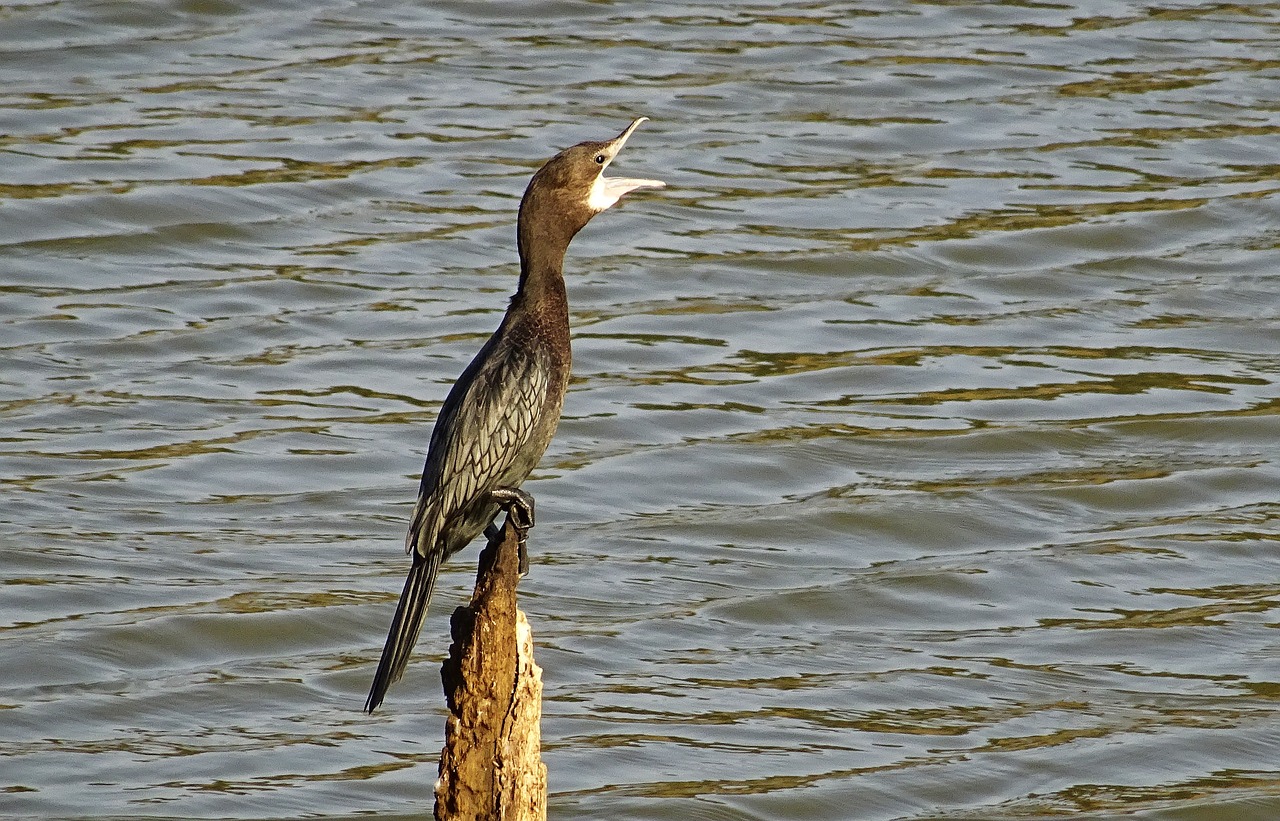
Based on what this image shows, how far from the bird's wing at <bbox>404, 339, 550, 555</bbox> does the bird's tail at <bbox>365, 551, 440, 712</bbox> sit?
0.20ft

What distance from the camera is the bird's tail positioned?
17.4ft

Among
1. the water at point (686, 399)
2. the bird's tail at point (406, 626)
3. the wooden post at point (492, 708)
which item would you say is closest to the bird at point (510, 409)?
the bird's tail at point (406, 626)

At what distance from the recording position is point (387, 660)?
5.34 meters

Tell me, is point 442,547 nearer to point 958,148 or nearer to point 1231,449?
point 1231,449

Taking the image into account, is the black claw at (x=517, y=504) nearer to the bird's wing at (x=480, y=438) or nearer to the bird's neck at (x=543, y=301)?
the bird's wing at (x=480, y=438)

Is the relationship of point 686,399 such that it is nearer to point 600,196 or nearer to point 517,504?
point 600,196

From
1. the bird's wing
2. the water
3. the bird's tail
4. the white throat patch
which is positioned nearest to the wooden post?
the bird's tail

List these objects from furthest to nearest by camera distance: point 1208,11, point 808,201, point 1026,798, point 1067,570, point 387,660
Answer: point 1208,11 < point 808,201 < point 1067,570 < point 1026,798 < point 387,660

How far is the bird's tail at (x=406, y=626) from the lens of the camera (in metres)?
5.31

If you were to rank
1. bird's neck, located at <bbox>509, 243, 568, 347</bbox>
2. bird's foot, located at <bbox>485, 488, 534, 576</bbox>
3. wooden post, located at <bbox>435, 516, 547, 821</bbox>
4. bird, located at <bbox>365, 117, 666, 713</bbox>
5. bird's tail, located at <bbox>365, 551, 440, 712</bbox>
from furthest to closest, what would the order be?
bird's neck, located at <bbox>509, 243, 568, 347</bbox>
bird, located at <bbox>365, 117, 666, 713</bbox>
bird's foot, located at <bbox>485, 488, 534, 576</bbox>
bird's tail, located at <bbox>365, 551, 440, 712</bbox>
wooden post, located at <bbox>435, 516, 547, 821</bbox>

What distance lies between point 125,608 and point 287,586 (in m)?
0.73

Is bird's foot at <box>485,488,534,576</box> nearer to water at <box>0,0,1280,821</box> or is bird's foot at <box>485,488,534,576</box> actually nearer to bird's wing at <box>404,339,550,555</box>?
bird's wing at <box>404,339,550,555</box>

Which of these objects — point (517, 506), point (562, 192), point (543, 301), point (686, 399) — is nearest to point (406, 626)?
point (517, 506)

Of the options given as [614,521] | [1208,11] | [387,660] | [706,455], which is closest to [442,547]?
[387,660]
